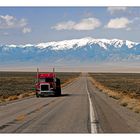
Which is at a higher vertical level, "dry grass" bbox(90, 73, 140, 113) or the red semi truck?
the red semi truck

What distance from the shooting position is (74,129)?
16047mm

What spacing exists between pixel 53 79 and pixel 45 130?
28750 millimetres

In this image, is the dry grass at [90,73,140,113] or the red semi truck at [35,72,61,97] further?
the red semi truck at [35,72,61,97]

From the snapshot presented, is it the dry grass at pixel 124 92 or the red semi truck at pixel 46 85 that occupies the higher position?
the red semi truck at pixel 46 85

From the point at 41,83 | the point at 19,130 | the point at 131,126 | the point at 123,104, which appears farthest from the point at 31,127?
the point at 41,83

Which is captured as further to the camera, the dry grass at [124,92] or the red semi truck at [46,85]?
the red semi truck at [46,85]

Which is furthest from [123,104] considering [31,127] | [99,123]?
[31,127]

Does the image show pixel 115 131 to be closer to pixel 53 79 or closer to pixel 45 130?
pixel 45 130

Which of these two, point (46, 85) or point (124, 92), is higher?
point (46, 85)

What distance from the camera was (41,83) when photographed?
4369 centimetres

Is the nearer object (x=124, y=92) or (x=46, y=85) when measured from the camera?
(x=46, y=85)
